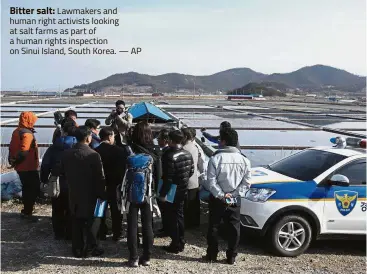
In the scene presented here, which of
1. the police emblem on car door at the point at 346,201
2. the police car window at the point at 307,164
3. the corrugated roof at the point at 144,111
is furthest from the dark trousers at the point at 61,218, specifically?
the corrugated roof at the point at 144,111

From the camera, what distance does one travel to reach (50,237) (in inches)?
235

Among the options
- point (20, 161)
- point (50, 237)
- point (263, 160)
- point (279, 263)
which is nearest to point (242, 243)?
point (279, 263)

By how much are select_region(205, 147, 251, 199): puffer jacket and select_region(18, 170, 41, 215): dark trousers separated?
10.1 ft

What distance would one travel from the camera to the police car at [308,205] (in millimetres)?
5504

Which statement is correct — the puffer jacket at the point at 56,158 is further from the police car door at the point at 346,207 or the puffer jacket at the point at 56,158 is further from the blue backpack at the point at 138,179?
the police car door at the point at 346,207

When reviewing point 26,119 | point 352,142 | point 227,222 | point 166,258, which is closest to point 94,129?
point 26,119

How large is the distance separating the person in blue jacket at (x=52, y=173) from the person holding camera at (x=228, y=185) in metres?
2.08

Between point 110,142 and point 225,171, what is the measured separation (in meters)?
1.57

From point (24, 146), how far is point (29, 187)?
0.71 metres

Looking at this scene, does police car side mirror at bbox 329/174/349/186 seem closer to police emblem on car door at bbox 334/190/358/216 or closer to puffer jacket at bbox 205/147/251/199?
police emblem on car door at bbox 334/190/358/216

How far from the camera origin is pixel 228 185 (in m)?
5.10

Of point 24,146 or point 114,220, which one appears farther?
point 24,146

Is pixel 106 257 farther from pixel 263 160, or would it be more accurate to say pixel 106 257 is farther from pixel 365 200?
pixel 263 160

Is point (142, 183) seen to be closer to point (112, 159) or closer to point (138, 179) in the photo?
point (138, 179)
